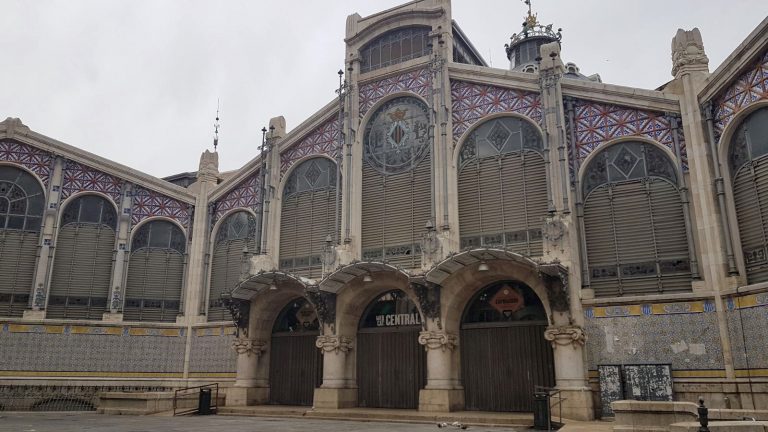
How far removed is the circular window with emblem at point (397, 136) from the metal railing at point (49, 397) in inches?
574

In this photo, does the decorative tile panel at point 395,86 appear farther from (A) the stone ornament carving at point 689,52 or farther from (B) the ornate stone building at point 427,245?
(A) the stone ornament carving at point 689,52

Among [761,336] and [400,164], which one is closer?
[761,336]

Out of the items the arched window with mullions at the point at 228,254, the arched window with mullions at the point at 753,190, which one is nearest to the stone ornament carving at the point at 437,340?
the arched window with mullions at the point at 753,190

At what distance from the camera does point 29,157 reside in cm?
2792

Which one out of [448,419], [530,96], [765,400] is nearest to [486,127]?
[530,96]

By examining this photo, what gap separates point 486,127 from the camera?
22891 mm

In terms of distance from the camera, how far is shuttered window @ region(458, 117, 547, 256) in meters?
21.0

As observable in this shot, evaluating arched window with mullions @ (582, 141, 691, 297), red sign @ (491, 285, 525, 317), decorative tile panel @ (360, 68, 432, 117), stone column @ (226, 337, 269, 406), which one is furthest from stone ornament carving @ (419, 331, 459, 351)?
decorative tile panel @ (360, 68, 432, 117)

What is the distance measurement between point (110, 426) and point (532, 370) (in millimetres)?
12816

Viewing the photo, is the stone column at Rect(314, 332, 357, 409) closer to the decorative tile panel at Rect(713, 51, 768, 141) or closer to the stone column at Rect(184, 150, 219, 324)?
the stone column at Rect(184, 150, 219, 324)

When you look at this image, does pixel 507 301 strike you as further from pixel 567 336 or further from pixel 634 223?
pixel 634 223

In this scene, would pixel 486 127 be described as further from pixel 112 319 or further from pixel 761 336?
pixel 112 319

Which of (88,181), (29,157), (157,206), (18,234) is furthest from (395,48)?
(18,234)

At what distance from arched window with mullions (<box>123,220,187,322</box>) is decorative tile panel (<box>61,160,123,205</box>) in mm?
2158
